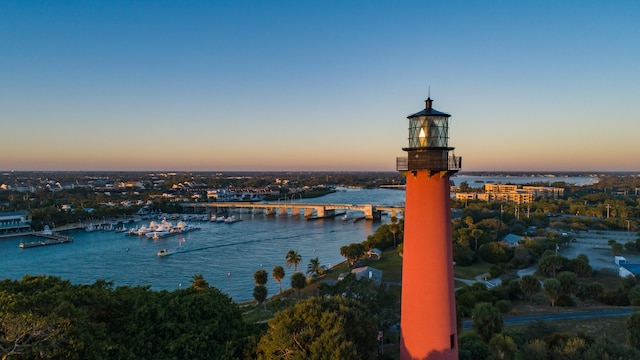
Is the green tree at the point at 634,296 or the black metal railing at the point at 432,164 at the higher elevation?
the black metal railing at the point at 432,164

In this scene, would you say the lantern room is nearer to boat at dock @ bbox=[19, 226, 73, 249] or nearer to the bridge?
boat at dock @ bbox=[19, 226, 73, 249]

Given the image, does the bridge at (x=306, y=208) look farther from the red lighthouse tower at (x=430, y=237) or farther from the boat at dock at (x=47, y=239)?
the red lighthouse tower at (x=430, y=237)

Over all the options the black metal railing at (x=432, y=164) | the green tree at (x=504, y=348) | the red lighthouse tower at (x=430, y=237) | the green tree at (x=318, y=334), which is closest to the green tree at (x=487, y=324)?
the green tree at (x=504, y=348)

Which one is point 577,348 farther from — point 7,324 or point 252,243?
point 252,243

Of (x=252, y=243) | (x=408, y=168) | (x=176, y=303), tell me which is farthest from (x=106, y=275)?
(x=408, y=168)

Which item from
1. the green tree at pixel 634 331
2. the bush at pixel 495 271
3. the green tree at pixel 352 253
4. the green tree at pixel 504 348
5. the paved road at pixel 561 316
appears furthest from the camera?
the green tree at pixel 352 253

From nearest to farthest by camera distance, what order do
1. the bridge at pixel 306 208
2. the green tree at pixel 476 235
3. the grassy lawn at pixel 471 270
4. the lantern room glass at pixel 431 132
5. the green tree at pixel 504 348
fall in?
the lantern room glass at pixel 431 132
the green tree at pixel 504 348
the grassy lawn at pixel 471 270
the green tree at pixel 476 235
the bridge at pixel 306 208

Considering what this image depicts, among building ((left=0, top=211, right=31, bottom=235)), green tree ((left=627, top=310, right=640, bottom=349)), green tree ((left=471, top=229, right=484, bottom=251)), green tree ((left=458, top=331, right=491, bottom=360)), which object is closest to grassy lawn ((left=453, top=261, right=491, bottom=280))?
green tree ((left=471, top=229, right=484, bottom=251))
